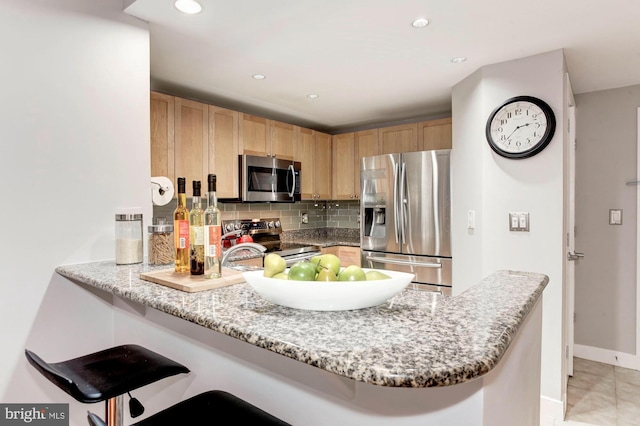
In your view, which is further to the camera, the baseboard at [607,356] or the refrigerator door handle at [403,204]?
the refrigerator door handle at [403,204]

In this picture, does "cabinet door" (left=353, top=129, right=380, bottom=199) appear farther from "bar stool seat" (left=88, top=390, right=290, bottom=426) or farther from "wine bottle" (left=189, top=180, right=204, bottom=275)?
"bar stool seat" (left=88, top=390, right=290, bottom=426)

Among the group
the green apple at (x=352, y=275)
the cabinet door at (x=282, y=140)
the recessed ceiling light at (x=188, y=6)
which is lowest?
the green apple at (x=352, y=275)

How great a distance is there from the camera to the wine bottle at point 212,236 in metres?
1.30

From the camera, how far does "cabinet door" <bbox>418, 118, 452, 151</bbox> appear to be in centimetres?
360

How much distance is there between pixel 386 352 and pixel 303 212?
161 inches

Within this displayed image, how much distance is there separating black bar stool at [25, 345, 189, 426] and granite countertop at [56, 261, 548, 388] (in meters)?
0.23

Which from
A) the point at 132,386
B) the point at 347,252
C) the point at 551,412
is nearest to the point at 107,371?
the point at 132,386

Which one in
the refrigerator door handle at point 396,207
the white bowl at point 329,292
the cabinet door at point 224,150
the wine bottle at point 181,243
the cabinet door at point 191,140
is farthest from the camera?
the refrigerator door handle at point 396,207

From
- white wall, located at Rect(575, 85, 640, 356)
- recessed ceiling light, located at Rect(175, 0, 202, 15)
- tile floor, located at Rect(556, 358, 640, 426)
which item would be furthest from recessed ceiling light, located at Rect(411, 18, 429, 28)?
tile floor, located at Rect(556, 358, 640, 426)

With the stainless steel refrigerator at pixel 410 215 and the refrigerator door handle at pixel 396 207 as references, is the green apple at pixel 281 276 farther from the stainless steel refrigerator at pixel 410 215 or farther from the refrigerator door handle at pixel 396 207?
the refrigerator door handle at pixel 396 207

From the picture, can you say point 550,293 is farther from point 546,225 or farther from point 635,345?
point 635,345

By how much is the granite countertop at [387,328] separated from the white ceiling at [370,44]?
4.52 ft

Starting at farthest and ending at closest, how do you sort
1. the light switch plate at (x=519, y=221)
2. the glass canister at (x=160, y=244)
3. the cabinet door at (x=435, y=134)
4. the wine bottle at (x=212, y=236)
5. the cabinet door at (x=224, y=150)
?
the cabinet door at (x=435, y=134) → the cabinet door at (x=224, y=150) → the light switch plate at (x=519, y=221) → the glass canister at (x=160, y=244) → the wine bottle at (x=212, y=236)

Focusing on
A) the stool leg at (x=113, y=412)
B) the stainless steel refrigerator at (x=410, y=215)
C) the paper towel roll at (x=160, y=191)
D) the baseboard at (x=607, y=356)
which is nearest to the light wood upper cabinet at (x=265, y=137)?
the stainless steel refrigerator at (x=410, y=215)
